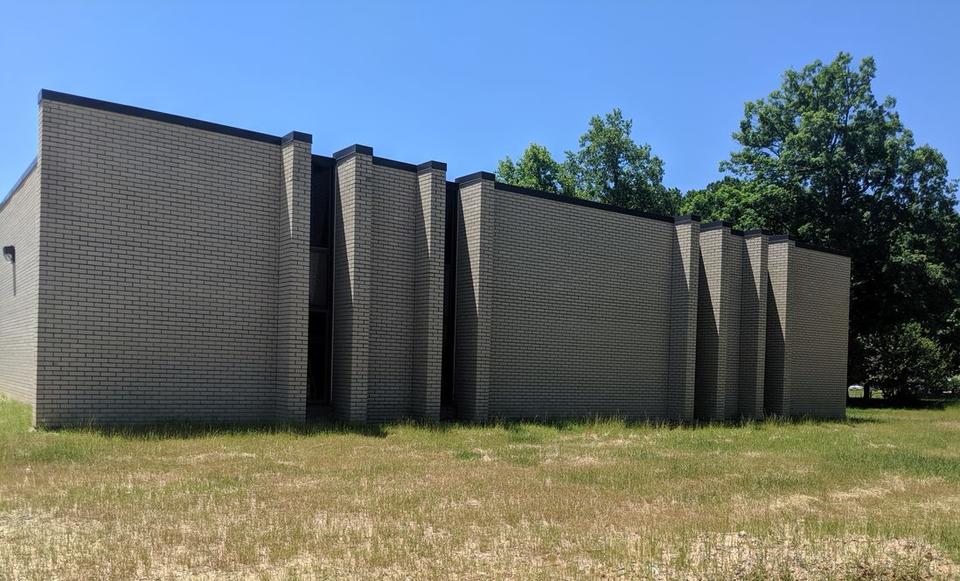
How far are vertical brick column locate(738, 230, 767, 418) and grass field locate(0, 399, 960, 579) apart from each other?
24.9ft

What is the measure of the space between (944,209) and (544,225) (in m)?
22.1

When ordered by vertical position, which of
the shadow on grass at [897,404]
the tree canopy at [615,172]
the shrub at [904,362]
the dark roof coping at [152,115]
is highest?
the tree canopy at [615,172]

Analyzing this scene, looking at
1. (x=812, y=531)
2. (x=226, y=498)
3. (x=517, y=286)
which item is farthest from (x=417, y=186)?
(x=812, y=531)

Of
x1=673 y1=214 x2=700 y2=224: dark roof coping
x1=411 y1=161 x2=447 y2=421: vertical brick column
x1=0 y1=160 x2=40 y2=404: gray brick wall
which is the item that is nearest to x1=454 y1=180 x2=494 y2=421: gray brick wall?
x1=411 y1=161 x2=447 y2=421: vertical brick column

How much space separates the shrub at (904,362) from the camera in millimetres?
33406

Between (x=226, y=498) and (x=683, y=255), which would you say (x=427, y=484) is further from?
(x=683, y=255)

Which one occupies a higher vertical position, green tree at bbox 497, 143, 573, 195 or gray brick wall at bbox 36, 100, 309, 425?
green tree at bbox 497, 143, 573, 195

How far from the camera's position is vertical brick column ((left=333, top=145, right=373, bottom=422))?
1406 cm

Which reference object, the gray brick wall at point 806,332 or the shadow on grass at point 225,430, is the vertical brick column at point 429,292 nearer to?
the shadow on grass at point 225,430

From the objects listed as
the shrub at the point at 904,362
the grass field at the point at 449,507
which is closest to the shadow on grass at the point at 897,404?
the shrub at the point at 904,362

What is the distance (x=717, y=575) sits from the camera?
5414 mm

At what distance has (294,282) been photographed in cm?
1346

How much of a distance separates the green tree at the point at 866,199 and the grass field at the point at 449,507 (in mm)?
19366

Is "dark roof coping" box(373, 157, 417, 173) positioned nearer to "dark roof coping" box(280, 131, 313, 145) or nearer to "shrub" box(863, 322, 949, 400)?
"dark roof coping" box(280, 131, 313, 145)
